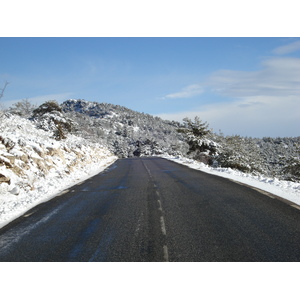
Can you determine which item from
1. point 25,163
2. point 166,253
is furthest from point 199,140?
point 166,253

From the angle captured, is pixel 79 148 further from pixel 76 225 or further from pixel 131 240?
pixel 131 240

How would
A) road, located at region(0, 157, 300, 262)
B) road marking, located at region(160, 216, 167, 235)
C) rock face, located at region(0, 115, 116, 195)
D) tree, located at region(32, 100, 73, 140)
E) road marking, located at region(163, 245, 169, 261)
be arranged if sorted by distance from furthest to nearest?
tree, located at region(32, 100, 73, 140) < rock face, located at region(0, 115, 116, 195) < road marking, located at region(160, 216, 167, 235) < road, located at region(0, 157, 300, 262) < road marking, located at region(163, 245, 169, 261)

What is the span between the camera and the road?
446 centimetres

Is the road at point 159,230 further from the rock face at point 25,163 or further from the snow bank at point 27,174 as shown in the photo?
the rock face at point 25,163

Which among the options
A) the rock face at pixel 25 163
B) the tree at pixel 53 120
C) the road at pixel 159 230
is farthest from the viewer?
the tree at pixel 53 120

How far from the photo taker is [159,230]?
18.6 ft

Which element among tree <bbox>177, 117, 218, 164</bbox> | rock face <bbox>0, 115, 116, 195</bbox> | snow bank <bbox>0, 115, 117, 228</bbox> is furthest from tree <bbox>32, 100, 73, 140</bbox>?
tree <bbox>177, 117, 218, 164</bbox>

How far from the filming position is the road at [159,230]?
4.46m

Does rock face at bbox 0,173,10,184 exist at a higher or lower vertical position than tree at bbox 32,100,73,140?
lower

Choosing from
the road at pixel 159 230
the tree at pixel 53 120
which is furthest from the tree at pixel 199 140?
the road at pixel 159 230

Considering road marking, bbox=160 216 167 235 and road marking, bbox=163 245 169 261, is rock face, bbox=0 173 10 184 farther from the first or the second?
road marking, bbox=163 245 169 261

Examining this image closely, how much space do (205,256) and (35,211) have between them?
603cm

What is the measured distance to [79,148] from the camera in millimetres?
24203

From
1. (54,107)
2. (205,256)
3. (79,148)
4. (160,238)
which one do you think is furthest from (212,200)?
(54,107)
